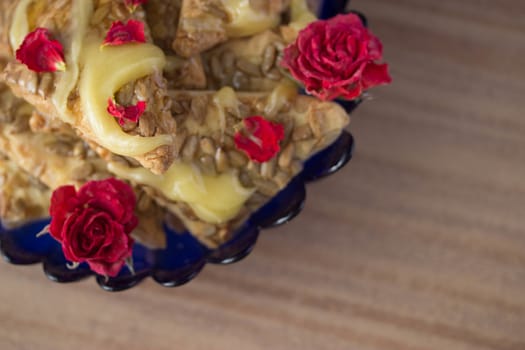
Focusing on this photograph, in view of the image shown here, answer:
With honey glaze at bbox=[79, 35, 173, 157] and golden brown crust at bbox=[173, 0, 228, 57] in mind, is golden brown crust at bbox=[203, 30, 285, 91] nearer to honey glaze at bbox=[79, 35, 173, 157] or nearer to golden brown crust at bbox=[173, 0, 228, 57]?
golden brown crust at bbox=[173, 0, 228, 57]

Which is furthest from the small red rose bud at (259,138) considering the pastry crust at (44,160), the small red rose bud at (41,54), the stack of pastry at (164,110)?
the small red rose bud at (41,54)

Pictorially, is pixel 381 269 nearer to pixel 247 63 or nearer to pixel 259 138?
pixel 259 138

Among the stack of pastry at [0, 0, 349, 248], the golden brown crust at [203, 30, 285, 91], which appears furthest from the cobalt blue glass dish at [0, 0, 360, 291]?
the golden brown crust at [203, 30, 285, 91]

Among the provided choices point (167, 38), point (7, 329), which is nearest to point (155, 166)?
point (167, 38)

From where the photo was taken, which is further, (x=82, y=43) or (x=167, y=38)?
(x=167, y=38)

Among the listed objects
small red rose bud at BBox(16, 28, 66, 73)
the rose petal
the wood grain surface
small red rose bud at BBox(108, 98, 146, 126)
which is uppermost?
small red rose bud at BBox(16, 28, 66, 73)

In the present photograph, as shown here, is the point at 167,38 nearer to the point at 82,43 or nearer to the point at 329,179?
A: the point at 82,43
